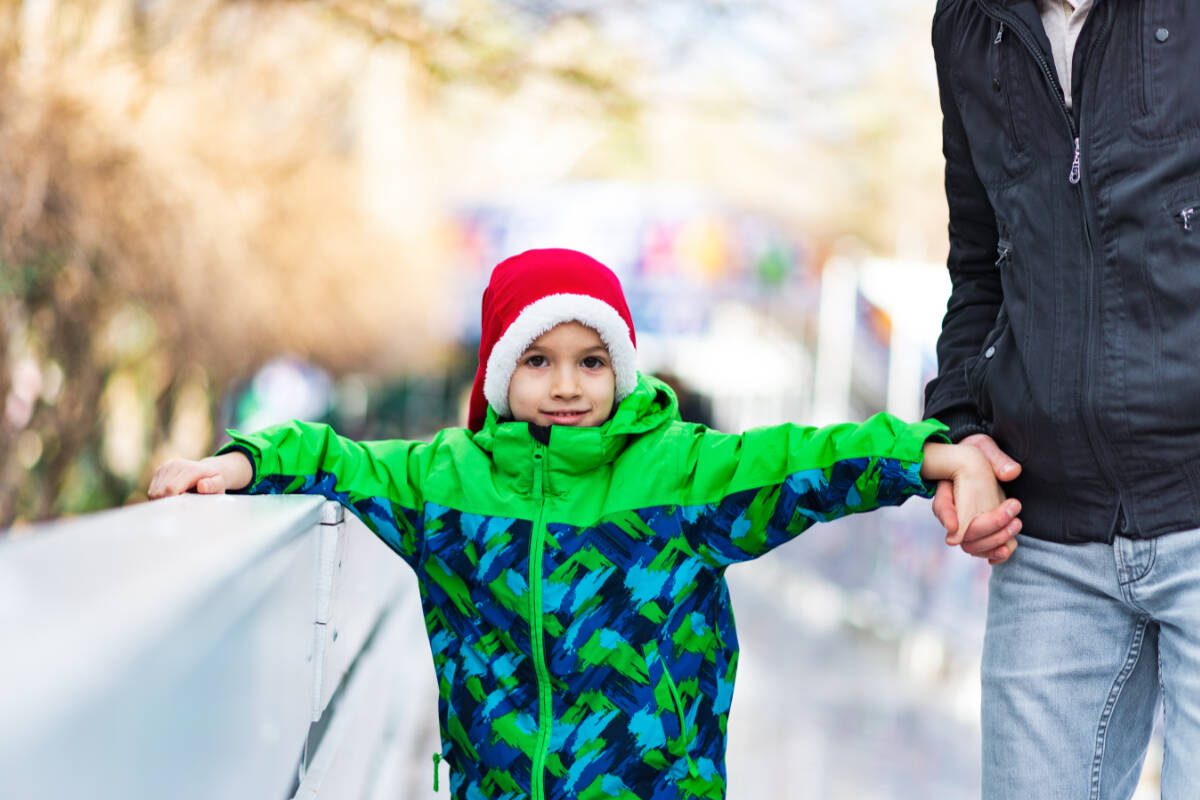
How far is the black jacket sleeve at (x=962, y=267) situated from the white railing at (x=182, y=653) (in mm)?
1073

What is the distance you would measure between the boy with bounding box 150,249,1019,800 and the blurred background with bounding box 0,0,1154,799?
90 centimetres

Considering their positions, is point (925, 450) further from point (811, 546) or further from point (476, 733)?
point (811, 546)

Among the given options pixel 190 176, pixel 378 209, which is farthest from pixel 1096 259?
pixel 378 209

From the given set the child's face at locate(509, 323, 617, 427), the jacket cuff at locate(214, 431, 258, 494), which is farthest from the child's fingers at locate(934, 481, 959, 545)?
the jacket cuff at locate(214, 431, 258, 494)

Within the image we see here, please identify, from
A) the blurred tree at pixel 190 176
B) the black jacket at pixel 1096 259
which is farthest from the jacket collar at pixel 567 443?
the blurred tree at pixel 190 176

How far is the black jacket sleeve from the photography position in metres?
2.63

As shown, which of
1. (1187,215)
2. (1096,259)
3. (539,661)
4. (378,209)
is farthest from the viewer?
(378,209)

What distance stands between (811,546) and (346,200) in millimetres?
7073

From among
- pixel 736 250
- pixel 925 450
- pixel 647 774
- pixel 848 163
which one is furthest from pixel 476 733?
pixel 736 250

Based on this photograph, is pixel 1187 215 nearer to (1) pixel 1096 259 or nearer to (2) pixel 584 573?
(1) pixel 1096 259

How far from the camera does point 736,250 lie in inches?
1304

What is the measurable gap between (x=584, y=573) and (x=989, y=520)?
2.35ft

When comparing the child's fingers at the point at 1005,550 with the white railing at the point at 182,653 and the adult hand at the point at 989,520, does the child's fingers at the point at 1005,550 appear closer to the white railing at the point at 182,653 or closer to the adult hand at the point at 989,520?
the adult hand at the point at 989,520

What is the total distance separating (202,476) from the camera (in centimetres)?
280
